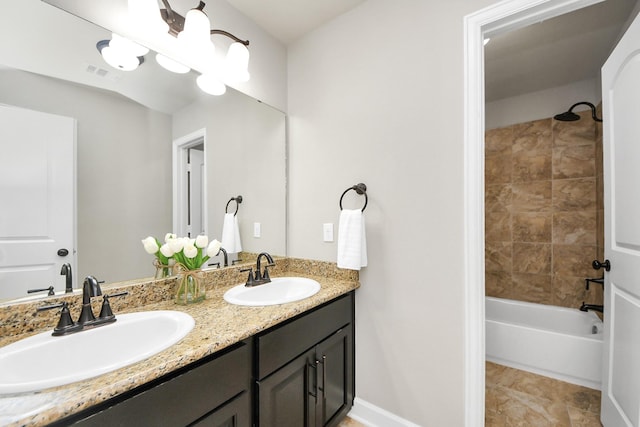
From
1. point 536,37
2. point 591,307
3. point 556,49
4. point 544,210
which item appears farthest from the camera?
point 544,210

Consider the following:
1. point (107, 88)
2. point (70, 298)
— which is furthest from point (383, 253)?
point (107, 88)

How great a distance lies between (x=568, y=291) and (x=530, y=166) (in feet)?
4.07

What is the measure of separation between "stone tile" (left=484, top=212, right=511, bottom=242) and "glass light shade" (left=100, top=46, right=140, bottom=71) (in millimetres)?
3253

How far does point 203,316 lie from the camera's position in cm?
106

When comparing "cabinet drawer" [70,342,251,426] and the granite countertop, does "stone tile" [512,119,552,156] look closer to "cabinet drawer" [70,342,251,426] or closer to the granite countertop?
the granite countertop

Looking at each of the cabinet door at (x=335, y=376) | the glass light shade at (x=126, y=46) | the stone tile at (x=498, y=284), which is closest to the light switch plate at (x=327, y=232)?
the cabinet door at (x=335, y=376)

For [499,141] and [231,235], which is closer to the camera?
[231,235]

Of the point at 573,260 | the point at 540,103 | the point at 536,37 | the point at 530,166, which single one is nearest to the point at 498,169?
the point at 530,166

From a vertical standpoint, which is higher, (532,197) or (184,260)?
(532,197)

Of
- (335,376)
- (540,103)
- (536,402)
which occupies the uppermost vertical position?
(540,103)

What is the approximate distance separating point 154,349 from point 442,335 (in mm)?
1264

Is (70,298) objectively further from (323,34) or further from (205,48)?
(323,34)

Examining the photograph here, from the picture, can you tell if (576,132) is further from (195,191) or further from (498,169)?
(195,191)

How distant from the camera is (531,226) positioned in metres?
2.70
